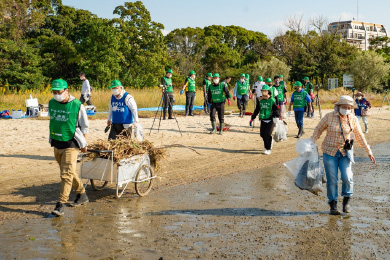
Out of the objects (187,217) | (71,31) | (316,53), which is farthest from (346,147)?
(316,53)

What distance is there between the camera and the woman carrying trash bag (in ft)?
23.5

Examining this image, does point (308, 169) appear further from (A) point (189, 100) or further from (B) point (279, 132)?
(A) point (189, 100)

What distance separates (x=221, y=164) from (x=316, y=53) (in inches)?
1577

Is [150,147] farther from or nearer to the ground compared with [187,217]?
farther from the ground

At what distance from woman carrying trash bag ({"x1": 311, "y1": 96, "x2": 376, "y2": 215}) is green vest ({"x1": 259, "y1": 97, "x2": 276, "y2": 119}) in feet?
18.6

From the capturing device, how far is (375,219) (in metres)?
7.17

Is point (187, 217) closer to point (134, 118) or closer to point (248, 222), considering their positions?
point (248, 222)

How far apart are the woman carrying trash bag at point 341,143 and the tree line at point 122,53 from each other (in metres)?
28.3

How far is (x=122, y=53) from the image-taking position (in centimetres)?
3612

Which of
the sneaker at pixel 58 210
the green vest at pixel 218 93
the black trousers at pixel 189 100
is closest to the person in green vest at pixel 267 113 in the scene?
the green vest at pixel 218 93

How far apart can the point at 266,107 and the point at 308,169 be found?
5.88m

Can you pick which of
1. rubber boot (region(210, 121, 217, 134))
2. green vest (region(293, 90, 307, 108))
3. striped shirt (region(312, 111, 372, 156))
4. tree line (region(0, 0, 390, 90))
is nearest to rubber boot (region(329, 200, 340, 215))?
striped shirt (region(312, 111, 372, 156))

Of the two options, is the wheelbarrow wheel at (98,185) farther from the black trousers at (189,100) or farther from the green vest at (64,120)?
the black trousers at (189,100)

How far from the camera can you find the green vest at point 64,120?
718cm
